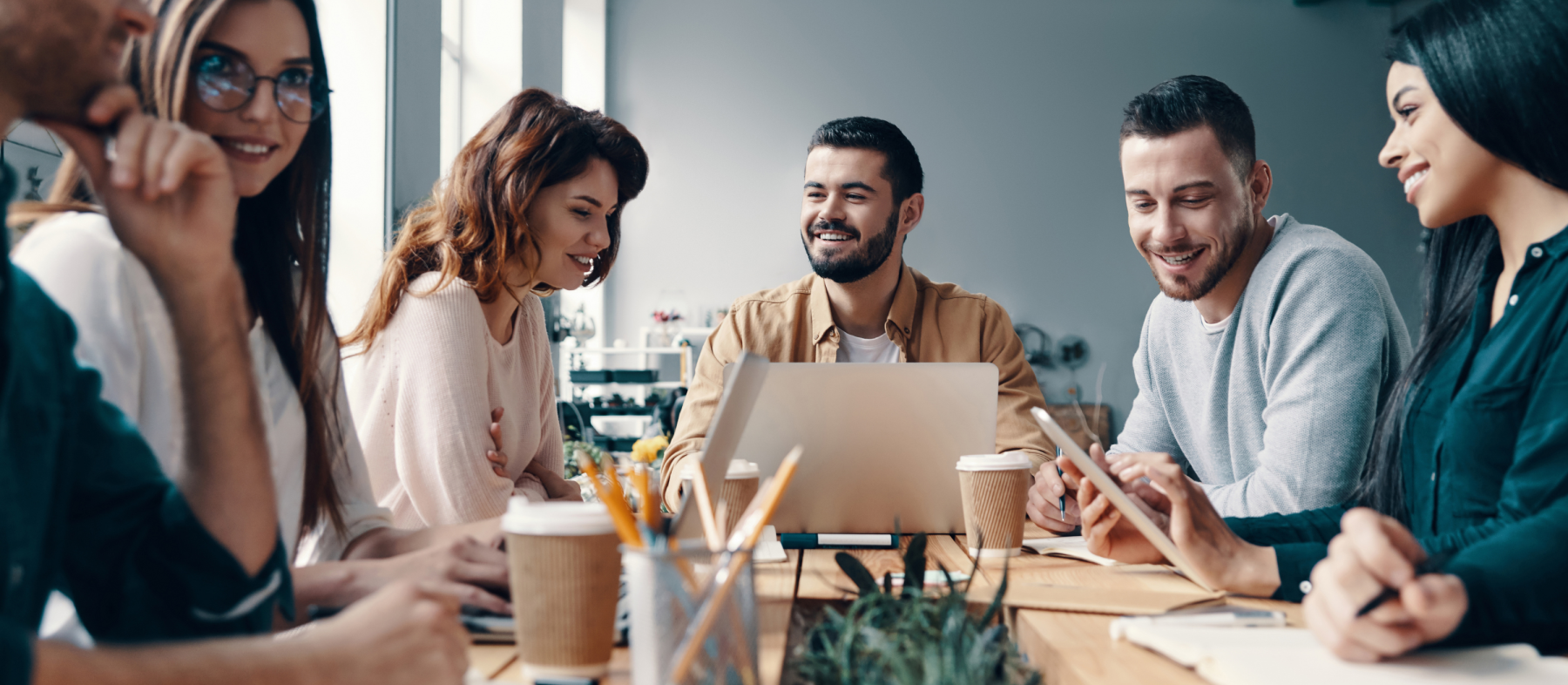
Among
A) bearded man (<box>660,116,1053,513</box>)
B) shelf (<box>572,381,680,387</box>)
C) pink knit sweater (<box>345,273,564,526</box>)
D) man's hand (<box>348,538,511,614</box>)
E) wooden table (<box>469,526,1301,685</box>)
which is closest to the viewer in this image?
wooden table (<box>469,526,1301,685</box>)

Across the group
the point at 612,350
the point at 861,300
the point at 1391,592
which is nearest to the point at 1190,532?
the point at 1391,592

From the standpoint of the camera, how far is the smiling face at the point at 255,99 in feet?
3.14

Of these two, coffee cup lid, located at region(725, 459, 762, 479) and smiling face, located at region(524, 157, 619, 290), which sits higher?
smiling face, located at region(524, 157, 619, 290)

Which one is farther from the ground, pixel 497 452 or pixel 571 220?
pixel 571 220

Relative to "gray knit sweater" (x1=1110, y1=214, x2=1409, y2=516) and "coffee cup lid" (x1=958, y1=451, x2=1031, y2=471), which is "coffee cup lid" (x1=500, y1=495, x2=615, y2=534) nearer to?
"coffee cup lid" (x1=958, y1=451, x2=1031, y2=471)

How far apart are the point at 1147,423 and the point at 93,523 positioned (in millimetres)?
1926

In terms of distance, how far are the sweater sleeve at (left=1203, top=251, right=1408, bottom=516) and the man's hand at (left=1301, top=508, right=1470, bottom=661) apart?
0.84 meters

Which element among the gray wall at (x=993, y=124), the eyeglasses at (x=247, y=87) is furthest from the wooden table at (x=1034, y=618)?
the gray wall at (x=993, y=124)

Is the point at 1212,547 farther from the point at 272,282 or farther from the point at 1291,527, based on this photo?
the point at 272,282

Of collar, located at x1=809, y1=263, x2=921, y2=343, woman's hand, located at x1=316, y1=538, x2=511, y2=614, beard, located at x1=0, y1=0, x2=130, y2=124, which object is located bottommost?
woman's hand, located at x1=316, y1=538, x2=511, y2=614

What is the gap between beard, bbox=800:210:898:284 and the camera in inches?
89.0

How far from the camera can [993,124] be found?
6.25 metres

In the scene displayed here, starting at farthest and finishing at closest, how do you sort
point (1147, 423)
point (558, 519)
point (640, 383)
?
point (640, 383), point (1147, 423), point (558, 519)

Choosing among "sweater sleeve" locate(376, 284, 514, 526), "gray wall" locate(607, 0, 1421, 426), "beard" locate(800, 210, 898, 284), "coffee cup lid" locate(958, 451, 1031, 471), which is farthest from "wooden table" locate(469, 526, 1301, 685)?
"gray wall" locate(607, 0, 1421, 426)
